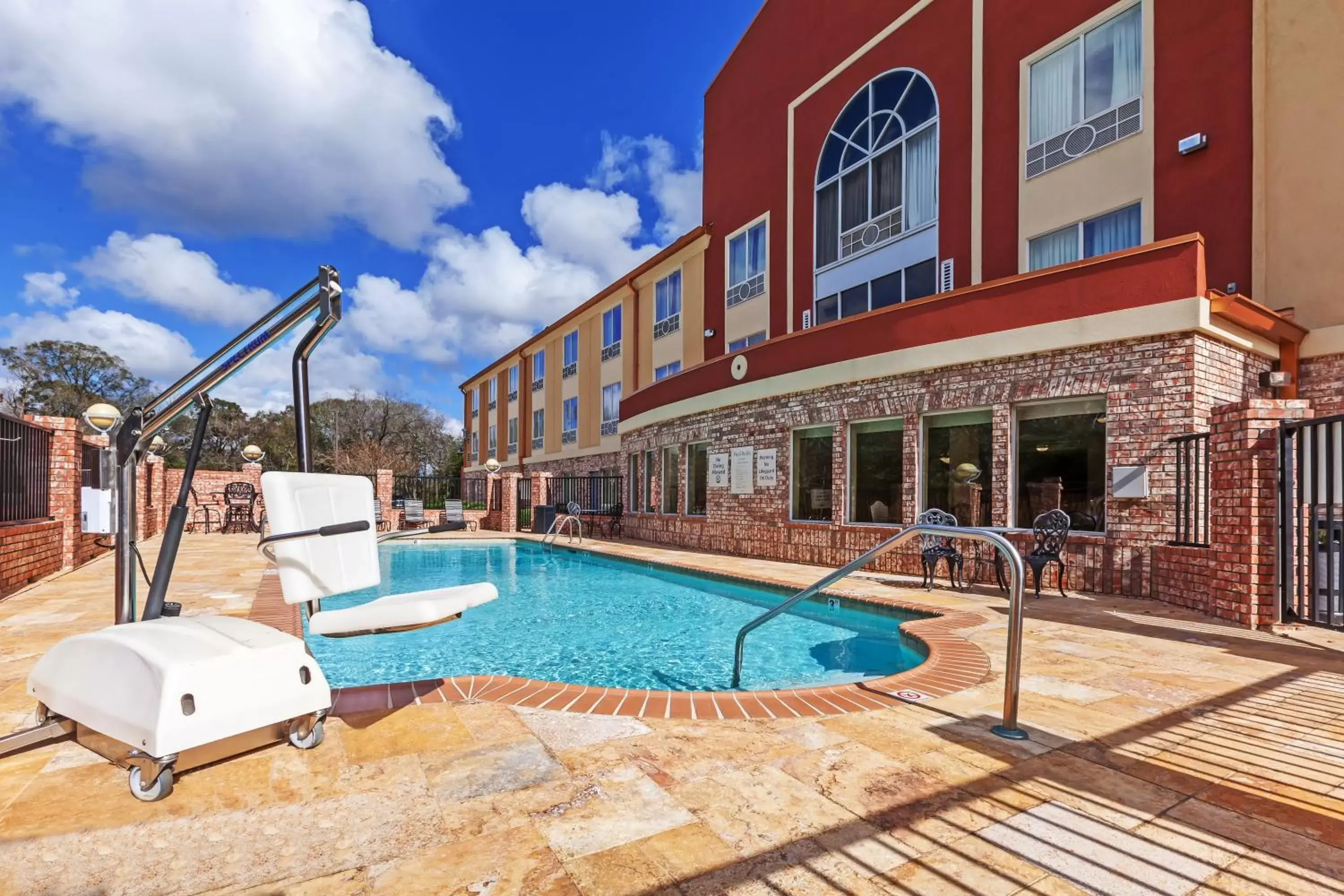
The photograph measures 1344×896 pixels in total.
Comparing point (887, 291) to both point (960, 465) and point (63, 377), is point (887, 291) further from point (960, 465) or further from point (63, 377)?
point (63, 377)

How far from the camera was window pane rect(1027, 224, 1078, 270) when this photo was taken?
31.9 feet

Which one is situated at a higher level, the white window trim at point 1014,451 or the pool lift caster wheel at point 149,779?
the white window trim at point 1014,451

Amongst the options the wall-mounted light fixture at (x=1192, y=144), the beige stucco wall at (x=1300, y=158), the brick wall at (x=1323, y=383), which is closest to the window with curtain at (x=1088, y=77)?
the wall-mounted light fixture at (x=1192, y=144)

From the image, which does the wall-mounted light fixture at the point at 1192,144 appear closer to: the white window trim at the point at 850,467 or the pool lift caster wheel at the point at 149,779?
the white window trim at the point at 850,467

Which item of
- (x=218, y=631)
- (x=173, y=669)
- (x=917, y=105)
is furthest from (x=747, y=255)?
(x=173, y=669)

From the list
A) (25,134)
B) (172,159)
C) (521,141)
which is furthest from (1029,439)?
(25,134)

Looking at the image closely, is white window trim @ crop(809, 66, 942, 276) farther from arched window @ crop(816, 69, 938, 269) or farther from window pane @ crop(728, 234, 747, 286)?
window pane @ crop(728, 234, 747, 286)

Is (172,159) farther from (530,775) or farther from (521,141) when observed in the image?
(530,775)

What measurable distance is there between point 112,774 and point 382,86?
588 inches

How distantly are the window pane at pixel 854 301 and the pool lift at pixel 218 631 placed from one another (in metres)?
11.1

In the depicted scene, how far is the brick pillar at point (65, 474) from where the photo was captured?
801 centimetres

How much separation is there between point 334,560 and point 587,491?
58.3ft

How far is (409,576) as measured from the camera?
10414 millimetres

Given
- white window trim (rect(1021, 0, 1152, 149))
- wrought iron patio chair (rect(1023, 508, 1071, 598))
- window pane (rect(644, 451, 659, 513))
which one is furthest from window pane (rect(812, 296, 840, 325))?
wrought iron patio chair (rect(1023, 508, 1071, 598))
